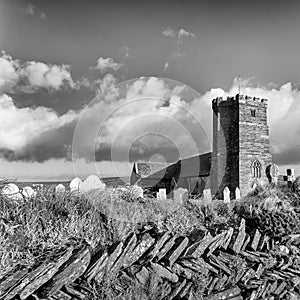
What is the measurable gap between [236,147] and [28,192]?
2921 centimetres

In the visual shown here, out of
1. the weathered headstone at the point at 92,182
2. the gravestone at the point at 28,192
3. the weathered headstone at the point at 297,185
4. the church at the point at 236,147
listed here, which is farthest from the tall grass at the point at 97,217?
the church at the point at 236,147

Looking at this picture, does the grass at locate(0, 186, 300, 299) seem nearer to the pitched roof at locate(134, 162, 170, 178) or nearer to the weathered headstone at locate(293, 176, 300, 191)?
the weathered headstone at locate(293, 176, 300, 191)

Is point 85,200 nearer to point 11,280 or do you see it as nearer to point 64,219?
point 64,219

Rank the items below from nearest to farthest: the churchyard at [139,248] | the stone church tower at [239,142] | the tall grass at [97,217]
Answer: the churchyard at [139,248] < the tall grass at [97,217] < the stone church tower at [239,142]

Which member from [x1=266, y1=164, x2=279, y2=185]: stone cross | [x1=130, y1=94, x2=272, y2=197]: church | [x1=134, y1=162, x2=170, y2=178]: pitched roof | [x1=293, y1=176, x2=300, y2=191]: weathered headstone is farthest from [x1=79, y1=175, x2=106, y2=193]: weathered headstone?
[x1=134, y1=162, x2=170, y2=178]: pitched roof

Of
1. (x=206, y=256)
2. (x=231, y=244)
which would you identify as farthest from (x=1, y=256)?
(x=231, y=244)

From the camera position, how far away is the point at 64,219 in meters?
4.32

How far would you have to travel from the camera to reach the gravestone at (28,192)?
453 cm

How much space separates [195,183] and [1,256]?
30595 millimetres

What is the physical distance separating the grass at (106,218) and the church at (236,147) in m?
25.3

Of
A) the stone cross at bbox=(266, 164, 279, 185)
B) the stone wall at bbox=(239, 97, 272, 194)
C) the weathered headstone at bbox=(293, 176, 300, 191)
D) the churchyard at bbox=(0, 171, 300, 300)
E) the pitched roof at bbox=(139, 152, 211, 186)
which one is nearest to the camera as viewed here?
the churchyard at bbox=(0, 171, 300, 300)

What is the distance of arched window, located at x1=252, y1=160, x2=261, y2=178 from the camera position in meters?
31.6

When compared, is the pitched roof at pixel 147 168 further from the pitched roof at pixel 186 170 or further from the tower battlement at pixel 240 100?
the tower battlement at pixel 240 100

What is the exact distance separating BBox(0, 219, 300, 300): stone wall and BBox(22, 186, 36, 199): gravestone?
1028mm
